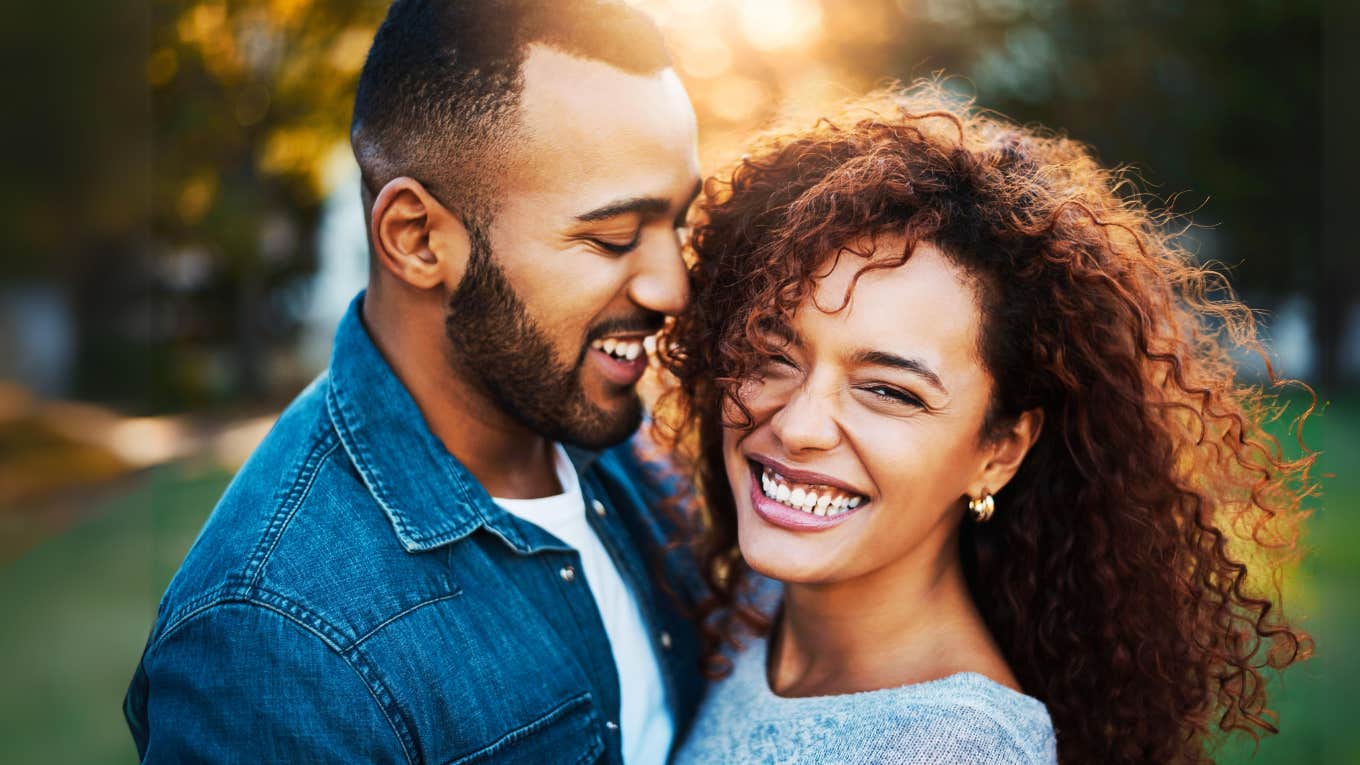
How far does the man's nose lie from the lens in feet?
8.34

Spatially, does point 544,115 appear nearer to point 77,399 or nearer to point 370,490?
point 370,490

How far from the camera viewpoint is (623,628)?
2693 millimetres

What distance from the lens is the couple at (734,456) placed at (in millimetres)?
2094

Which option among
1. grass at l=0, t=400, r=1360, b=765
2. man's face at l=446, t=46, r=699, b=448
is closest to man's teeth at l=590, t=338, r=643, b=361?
man's face at l=446, t=46, r=699, b=448

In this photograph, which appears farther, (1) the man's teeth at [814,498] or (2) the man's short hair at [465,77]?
(2) the man's short hair at [465,77]

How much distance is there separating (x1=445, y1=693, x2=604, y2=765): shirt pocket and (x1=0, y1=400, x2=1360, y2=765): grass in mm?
2764

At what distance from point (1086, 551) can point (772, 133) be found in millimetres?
1289

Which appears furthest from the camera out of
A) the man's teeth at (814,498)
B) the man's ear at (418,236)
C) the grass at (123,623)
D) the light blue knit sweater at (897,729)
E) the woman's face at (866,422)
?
the grass at (123,623)

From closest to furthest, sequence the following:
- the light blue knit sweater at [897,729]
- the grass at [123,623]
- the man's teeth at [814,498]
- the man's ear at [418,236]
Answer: the light blue knit sweater at [897,729], the man's teeth at [814,498], the man's ear at [418,236], the grass at [123,623]

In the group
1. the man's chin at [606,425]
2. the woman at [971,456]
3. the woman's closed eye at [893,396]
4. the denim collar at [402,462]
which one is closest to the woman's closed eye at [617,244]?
the woman at [971,456]

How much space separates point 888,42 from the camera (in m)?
17.0

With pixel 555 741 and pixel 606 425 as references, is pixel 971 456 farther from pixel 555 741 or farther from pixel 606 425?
pixel 555 741

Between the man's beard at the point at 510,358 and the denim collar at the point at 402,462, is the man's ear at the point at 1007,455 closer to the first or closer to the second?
the man's beard at the point at 510,358

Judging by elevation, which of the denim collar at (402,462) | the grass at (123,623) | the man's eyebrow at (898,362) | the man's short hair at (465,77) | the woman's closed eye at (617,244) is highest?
the man's short hair at (465,77)
